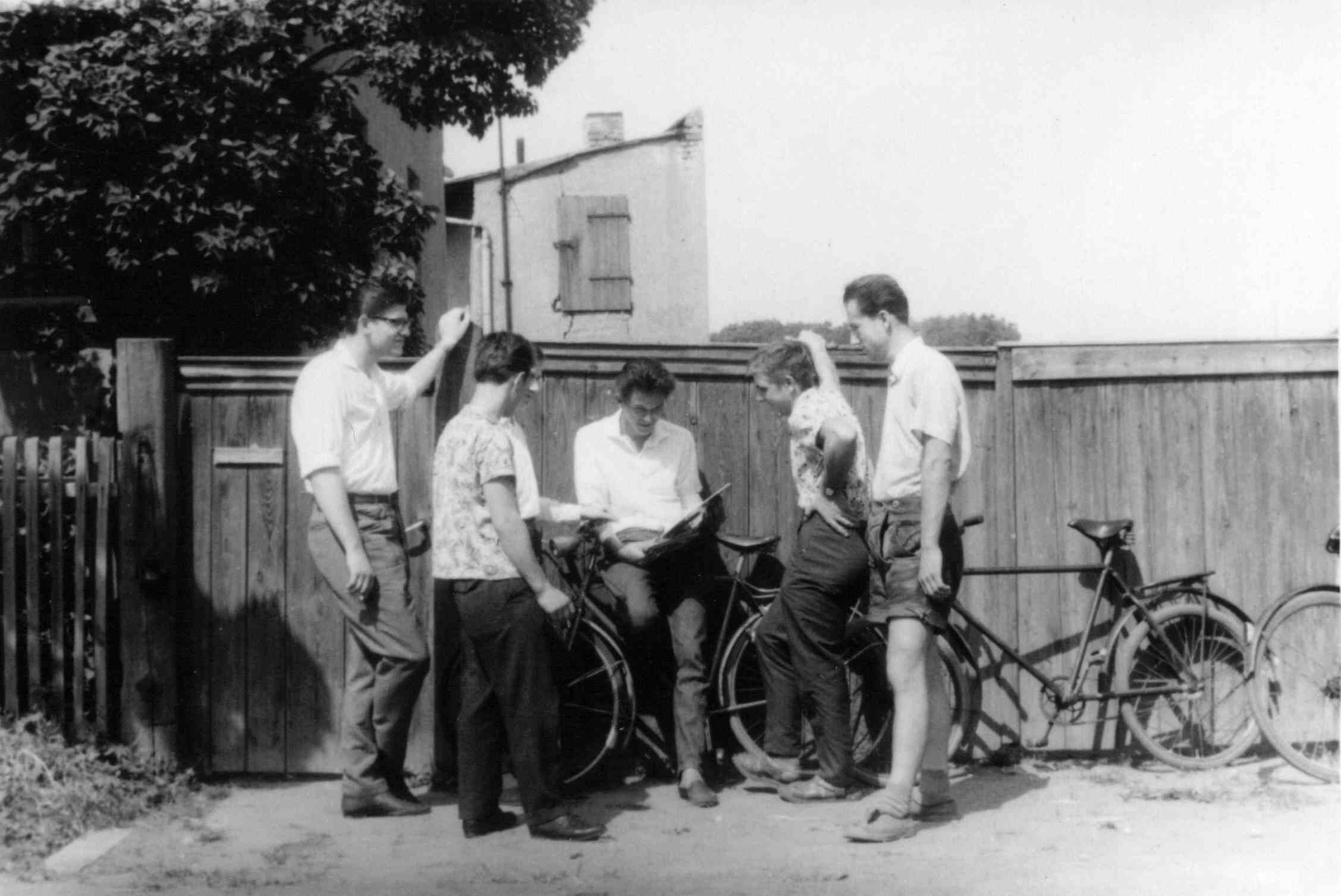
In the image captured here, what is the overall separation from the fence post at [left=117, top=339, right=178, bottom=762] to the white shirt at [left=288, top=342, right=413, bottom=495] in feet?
2.69

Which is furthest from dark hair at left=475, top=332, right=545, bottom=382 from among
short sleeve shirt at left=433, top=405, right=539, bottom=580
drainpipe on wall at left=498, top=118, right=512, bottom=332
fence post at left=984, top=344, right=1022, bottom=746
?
drainpipe on wall at left=498, top=118, right=512, bottom=332

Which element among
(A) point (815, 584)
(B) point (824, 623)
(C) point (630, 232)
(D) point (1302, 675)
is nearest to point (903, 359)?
(A) point (815, 584)

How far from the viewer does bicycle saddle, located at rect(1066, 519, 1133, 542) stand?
5.77m

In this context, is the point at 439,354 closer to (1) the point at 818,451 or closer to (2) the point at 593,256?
(1) the point at 818,451

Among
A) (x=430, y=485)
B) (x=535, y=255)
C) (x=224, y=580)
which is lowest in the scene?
(x=224, y=580)

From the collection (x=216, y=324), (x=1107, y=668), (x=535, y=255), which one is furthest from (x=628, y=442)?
(x=535, y=255)

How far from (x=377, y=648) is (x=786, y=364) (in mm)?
1949

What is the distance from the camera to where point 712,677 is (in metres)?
5.77

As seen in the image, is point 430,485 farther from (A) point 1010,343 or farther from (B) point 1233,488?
(B) point 1233,488

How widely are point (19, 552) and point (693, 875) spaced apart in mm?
3109

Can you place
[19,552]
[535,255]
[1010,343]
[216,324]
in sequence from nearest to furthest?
[19,552] → [1010,343] → [216,324] → [535,255]

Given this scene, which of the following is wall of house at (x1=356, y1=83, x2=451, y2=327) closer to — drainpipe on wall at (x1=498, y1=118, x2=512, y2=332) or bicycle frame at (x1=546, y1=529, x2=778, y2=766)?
drainpipe on wall at (x1=498, y1=118, x2=512, y2=332)

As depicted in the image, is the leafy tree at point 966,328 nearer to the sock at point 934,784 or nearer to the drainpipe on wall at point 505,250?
the drainpipe on wall at point 505,250

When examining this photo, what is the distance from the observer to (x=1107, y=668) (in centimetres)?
580
